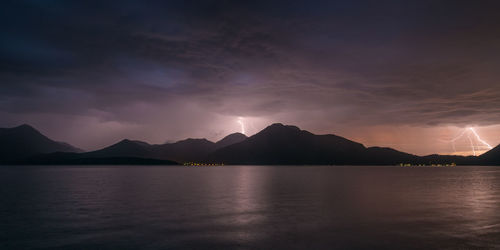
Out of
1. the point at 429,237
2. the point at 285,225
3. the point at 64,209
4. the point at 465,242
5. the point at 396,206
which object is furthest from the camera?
the point at 396,206

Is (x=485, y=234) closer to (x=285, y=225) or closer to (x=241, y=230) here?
(x=285, y=225)

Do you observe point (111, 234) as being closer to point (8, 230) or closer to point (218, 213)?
point (8, 230)

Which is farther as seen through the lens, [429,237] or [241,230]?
[241,230]

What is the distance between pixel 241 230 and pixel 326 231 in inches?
Result: 260

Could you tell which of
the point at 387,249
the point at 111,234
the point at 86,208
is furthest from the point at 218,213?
the point at 387,249

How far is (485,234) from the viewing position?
25.4 m

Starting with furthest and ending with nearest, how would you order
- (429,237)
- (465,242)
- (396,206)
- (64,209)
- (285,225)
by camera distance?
(396,206)
(64,209)
(285,225)
(429,237)
(465,242)

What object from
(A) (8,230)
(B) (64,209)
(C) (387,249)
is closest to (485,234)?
(C) (387,249)

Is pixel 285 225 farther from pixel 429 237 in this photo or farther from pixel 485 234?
pixel 485 234

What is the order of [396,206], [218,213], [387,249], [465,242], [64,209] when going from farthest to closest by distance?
[396,206], [64,209], [218,213], [465,242], [387,249]

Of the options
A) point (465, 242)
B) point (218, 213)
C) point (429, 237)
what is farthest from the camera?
point (218, 213)

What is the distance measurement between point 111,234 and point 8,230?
9.10 meters

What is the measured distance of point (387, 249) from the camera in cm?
2105

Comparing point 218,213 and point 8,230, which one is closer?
point 8,230
